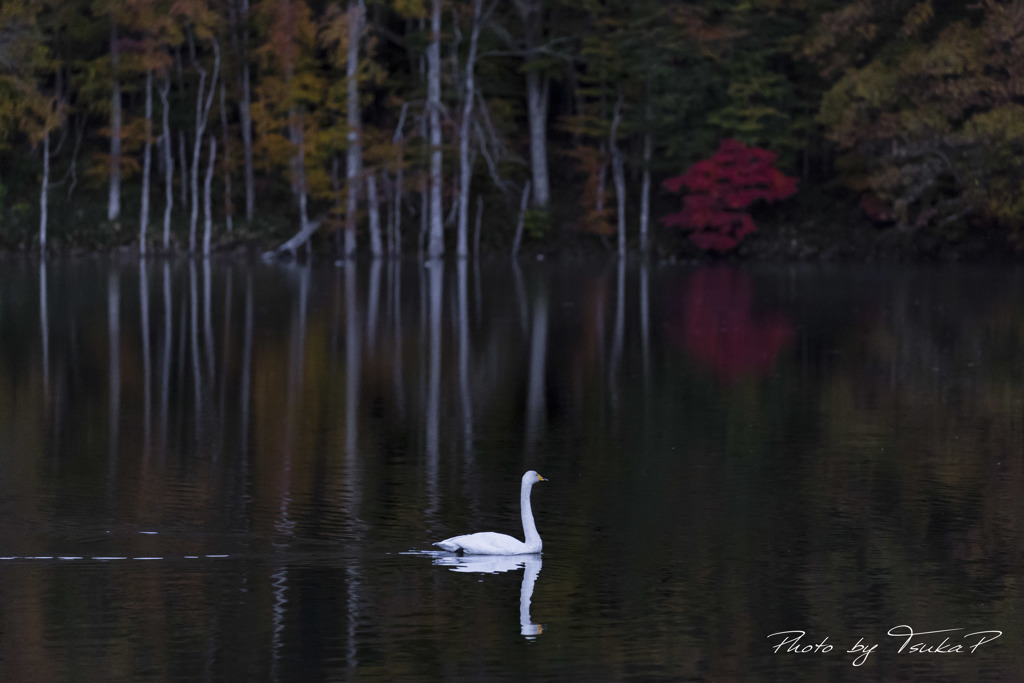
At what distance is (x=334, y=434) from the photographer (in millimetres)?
14617

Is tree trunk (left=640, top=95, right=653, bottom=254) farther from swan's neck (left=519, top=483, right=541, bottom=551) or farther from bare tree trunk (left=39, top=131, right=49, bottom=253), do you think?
swan's neck (left=519, top=483, right=541, bottom=551)

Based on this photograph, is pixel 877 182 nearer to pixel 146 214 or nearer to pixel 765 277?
pixel 765 277

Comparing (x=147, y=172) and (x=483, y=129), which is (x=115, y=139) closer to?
(x=147, y=172)

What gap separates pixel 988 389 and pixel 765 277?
21788 millimetres

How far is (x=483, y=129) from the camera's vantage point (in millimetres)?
49844

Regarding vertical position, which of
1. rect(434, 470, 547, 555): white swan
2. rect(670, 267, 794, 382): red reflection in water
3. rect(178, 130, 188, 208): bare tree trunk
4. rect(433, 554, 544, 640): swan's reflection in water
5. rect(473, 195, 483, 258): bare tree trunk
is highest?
rect(178, 130, 188, 208): bare tree trunk

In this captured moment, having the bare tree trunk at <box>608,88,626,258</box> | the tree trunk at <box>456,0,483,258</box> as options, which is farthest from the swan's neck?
the bare tree trunk at <box>608,88,626,258</box>

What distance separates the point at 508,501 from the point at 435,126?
3569cm

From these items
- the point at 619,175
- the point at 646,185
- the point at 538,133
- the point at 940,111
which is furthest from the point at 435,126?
the point at 940,111

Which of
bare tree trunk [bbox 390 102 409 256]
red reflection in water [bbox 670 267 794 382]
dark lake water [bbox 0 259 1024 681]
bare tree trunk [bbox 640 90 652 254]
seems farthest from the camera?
bare tree trunk [bbox 640 90 652 254]

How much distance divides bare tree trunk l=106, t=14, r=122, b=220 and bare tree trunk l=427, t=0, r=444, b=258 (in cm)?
906

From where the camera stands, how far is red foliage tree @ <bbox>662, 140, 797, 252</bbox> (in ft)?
153

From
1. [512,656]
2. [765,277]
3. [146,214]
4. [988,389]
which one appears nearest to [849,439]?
[988,389]

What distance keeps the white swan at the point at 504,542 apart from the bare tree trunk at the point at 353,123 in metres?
38.2
